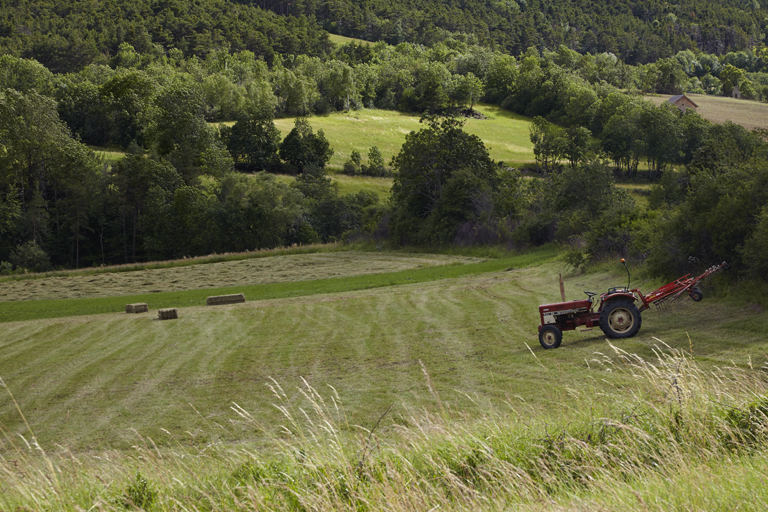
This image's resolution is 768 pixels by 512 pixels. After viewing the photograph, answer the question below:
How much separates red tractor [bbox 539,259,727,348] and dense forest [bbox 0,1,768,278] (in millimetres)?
4637

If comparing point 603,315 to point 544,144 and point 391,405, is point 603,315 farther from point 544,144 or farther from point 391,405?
point 544,144

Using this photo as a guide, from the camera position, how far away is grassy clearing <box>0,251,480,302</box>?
145ft

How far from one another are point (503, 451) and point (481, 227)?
158ft

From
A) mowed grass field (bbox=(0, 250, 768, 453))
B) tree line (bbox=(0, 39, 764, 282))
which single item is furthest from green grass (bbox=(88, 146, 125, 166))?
mowed grass field (bbox=(0, 250, 768, 453))

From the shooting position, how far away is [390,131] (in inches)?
5295

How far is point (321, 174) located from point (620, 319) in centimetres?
8021

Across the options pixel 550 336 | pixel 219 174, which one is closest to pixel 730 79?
pixel 219 174

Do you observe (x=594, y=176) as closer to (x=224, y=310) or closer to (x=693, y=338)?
(x=224, y=310)

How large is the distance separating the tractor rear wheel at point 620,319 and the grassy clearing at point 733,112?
85459 mm

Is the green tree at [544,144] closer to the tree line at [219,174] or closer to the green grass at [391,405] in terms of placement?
the tree line at [219,174]

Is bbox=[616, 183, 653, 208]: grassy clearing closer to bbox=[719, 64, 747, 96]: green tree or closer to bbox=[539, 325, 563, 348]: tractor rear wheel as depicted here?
bbox=[539, 325, 563, 348]: tractor rear wheel

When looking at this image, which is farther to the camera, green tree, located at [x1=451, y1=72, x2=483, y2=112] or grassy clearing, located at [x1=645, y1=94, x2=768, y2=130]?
green tree, located at [x1=451, y1=72, x2=483, y2=112]

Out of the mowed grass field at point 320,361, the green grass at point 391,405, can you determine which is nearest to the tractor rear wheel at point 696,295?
the green grass at point 391,405

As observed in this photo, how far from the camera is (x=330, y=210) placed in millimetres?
83625
